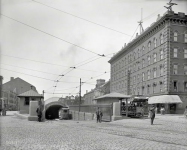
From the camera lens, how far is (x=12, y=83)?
109 meters

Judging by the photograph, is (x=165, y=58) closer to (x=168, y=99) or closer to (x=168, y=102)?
(x=168, y=99)

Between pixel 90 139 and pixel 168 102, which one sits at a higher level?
pixel 168 102

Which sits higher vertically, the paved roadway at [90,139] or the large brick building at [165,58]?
the large brick building at [165,58]

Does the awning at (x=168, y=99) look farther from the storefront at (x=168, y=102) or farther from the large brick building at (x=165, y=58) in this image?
the large brick building at (x=165, y=58)

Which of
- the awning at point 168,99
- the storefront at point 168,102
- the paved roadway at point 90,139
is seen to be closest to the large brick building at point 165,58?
the storefront at point 168,102

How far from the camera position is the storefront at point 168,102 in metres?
42.7

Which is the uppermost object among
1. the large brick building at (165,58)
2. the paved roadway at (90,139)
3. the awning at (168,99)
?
the large brick building at (165,58)

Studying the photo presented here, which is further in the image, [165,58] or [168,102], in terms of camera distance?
[165,58]

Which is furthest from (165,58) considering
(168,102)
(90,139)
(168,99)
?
(90,139)

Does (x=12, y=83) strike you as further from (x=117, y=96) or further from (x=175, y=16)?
(x=117, y=96)

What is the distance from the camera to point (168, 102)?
42500 mm

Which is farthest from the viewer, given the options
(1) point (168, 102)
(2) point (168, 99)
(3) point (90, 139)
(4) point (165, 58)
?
(4) point (165, 58)

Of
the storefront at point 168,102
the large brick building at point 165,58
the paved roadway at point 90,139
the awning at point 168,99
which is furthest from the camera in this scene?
the large brick building at point 165,58

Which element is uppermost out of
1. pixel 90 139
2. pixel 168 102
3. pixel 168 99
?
pixel 168 99
